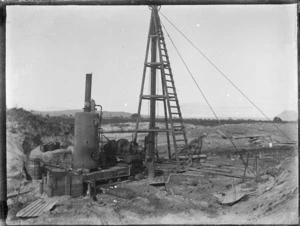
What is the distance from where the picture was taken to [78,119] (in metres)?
10.1

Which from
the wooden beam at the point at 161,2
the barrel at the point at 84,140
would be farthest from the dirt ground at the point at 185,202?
the wooden beam at the point at 161,2

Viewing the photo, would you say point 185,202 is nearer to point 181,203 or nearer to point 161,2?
point 181,203

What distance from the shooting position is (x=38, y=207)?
798cm

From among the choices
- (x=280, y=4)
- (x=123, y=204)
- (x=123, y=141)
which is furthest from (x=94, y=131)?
(x=280, y=4)

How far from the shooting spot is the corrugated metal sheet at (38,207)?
747 centimetres

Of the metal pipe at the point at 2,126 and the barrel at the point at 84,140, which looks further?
the barrel at the point at 84,140

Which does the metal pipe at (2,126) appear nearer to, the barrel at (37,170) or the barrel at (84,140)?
the barrel at (84,140)

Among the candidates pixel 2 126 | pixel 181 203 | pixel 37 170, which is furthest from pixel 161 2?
pixel 37 170

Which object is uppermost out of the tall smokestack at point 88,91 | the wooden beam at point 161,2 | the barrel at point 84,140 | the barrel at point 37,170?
the wooden beam at point 161,2

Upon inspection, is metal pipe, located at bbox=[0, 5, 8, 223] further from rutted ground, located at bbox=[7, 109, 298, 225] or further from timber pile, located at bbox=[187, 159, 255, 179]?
timber pile, located at bbox=[187, 159, 255, 179]

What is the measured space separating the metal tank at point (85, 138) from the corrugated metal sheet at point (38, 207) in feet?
5.65

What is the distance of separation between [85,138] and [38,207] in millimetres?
2917

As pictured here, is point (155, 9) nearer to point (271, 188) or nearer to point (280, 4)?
point (280, 4)

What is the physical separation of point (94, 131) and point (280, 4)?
7112 millimetres
